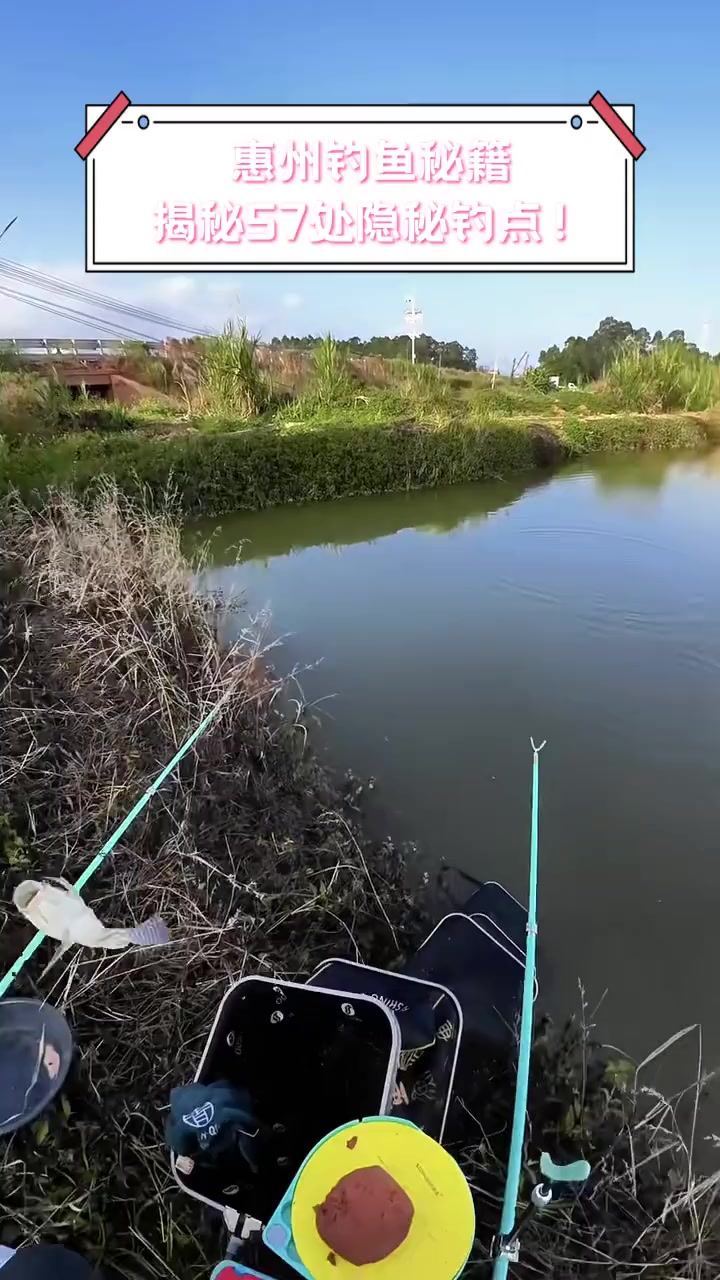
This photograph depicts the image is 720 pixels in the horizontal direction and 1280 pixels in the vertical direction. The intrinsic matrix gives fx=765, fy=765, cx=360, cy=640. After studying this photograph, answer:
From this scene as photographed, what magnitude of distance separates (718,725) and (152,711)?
2117 mm

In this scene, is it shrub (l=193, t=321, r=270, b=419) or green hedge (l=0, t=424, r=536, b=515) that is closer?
green hedge (l=0, t=424, r=536, b=515)

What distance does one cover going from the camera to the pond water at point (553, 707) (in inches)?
77.2

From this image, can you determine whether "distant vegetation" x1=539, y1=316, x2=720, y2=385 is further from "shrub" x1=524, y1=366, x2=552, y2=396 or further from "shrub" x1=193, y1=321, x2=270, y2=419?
"shrub" x1=193, y1=321, x2=270, y2=419

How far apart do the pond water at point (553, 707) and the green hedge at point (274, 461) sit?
0.50m

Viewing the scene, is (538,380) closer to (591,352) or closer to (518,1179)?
(591,352)

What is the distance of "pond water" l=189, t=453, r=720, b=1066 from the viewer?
196 centimetres

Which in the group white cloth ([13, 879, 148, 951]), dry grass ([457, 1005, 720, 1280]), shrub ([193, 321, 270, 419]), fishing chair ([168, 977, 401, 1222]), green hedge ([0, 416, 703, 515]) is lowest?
dry grass ([457, 1005, 720, 1280])

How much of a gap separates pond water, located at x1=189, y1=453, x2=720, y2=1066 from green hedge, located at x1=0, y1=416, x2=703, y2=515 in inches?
19.8

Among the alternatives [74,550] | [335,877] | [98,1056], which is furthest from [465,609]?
[98,1056]

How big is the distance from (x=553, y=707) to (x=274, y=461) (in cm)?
455

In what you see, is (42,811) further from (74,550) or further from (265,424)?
(265,424)

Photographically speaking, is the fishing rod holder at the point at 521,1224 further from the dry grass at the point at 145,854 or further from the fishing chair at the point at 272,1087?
the dry grass at the point at 145,854

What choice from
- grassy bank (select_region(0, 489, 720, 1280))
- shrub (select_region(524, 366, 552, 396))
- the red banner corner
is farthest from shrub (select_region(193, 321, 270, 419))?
shrub (select_region(524, 366, 552, 396))

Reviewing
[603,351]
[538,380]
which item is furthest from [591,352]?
[538,380]
